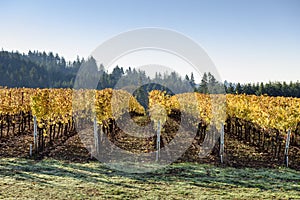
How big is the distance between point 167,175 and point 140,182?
1062 mm

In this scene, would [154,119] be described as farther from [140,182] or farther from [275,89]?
[275,89]

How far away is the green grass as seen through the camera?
7.40 metres

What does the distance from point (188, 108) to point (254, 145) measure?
8272mm

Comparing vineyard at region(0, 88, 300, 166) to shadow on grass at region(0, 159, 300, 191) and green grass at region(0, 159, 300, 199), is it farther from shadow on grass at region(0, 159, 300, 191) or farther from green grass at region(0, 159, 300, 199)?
green grass at region(0, 159, 300, 199)

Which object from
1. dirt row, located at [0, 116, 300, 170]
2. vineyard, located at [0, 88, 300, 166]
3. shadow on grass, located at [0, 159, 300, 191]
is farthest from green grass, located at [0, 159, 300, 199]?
vineyard, located at [0, 88, 300, 166]

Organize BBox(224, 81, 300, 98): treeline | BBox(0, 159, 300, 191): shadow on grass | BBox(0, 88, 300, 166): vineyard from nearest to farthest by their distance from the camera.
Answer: BBox(0, 159, 300, 191): shadow on grass, BBox(0, 88, 300, 166): vineyard, BBox(224, 81, 300, 98): treeline

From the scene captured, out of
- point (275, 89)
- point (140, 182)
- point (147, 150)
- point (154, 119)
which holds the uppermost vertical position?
point (275, 89)

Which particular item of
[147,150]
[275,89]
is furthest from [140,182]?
[275,89]

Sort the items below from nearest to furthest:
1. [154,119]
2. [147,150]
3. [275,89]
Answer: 1. [147,150]
2. [154,119]
3. [275,89]

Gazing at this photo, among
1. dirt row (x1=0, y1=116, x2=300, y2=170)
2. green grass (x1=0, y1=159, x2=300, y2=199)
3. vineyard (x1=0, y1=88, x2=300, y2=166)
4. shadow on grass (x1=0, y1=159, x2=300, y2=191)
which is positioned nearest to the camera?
green grass (x1=0, y1=159, x2=300, y2=199)

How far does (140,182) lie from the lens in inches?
331

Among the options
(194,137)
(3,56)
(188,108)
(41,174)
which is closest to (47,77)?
(3,56)

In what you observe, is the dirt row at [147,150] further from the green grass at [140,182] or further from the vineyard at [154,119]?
the green grass at [140,182]

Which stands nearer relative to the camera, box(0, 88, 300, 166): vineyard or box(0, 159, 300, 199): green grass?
box(0, 159, 300, 199): green grass
